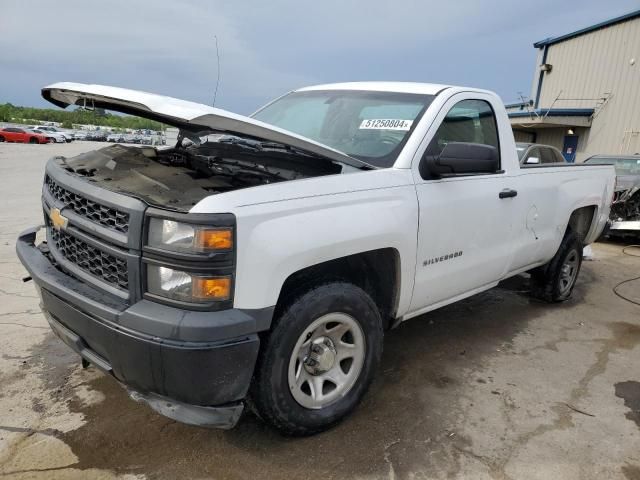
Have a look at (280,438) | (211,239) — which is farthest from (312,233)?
(280,438)

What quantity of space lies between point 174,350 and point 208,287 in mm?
291

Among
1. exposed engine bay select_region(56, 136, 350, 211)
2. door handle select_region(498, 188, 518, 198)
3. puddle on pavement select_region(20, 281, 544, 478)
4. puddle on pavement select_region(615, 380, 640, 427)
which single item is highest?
exposed engine bay select_region(56, 136, 350, 211)

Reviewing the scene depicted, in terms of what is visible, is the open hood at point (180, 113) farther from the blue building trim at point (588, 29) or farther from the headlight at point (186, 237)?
the blue building trim at point (588, 29)

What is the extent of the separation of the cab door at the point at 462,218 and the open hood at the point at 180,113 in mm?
582

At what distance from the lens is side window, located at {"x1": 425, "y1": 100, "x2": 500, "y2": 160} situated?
3.26m

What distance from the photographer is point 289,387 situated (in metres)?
2.51

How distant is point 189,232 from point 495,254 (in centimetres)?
249

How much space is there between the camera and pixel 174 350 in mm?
2057

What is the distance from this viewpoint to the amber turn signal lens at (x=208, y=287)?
209cm

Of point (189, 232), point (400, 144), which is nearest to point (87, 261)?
point (189, 232)

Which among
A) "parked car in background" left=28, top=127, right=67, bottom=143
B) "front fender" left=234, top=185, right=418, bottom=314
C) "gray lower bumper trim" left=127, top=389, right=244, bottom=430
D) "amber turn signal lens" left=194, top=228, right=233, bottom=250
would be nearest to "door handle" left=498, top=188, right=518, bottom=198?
"front fender" left=234, top=185, right=418, bottom=314

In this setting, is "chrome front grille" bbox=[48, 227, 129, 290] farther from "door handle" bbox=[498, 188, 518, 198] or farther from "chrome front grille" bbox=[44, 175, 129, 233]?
"door handle" bbox=[498, 188, 518, 198]

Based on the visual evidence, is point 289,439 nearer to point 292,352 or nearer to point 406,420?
point 292,352

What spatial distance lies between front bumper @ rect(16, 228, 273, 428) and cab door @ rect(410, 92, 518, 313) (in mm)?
1294
